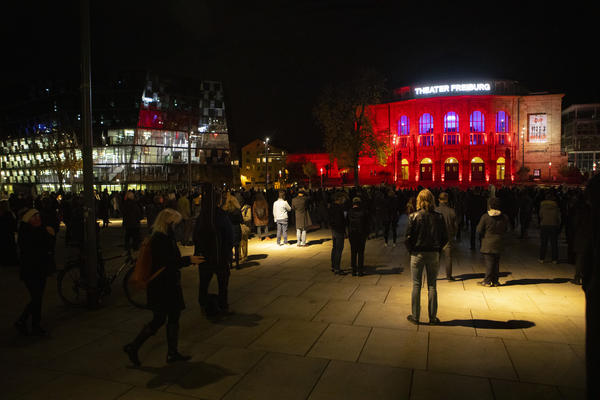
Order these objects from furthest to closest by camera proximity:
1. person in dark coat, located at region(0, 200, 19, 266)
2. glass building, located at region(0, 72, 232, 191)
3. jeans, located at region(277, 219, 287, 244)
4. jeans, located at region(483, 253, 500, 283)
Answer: glass building, located at region(0, 72, 232, 191)
jeans, located at region(277, 219, 287, 244)
person in dark coat, located at region(0, 200, 19, 266)
jeans, located at region(483, 253, 500, 283)

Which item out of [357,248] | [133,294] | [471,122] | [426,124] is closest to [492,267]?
[357,248]

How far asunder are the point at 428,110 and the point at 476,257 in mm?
55760

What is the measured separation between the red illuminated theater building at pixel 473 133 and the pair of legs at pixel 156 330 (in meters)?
56.3

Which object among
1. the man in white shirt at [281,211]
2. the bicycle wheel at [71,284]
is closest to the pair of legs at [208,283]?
the bicycle wheel at [71,284]

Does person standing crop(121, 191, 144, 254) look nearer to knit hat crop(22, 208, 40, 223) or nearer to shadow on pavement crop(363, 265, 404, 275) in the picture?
knit hat crop(22, 208, 40, 223)

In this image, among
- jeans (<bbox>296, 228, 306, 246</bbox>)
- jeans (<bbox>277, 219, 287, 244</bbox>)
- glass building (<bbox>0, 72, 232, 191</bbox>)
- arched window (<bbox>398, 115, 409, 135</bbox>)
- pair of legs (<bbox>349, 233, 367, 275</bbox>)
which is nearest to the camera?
pair of legs (<bbox>349, 233, 367, 275</bbox>)

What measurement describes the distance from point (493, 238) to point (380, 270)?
9.13ft

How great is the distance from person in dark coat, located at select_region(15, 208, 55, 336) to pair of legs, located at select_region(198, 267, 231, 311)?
7.31 ft

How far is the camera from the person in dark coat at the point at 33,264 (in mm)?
5625

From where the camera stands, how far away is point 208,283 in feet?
21.2

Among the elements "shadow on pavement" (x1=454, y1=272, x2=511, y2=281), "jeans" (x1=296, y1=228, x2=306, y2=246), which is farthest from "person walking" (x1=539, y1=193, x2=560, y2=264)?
"jeans" (x1=296, y1=228, x2=306, y2=246)

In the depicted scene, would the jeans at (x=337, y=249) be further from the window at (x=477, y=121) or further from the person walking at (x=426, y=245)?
the window at (x=477, y=121)

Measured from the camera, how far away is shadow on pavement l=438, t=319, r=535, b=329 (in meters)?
5.83

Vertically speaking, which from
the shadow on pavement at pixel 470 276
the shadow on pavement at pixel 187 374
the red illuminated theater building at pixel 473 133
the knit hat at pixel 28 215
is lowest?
the shadow on pavement at pixel 470 276
